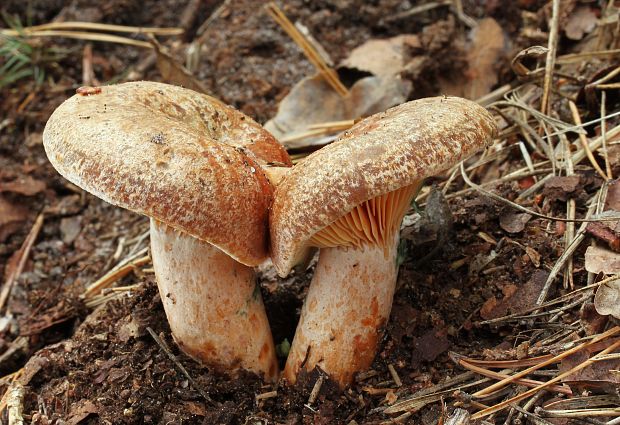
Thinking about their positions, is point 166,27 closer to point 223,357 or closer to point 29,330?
point 29,330

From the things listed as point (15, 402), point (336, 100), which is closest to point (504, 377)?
point (15, 402)

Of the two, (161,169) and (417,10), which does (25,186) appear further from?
(417,10)

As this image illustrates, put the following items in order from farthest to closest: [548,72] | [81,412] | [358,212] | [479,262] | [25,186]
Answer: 1. [25,186]
2. [548,72]
3. [479,262]
4. [81,412]
5. [358,212]

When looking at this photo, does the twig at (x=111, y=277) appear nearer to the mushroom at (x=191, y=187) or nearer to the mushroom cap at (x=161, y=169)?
the mushroom at (x=191, y=187)

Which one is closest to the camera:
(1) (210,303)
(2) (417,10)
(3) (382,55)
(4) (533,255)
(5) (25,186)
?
(1) (210,303)

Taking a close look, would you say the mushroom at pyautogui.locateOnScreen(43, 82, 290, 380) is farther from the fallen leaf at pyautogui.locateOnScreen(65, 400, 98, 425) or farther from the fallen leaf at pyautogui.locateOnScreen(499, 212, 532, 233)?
the fallen leaf at pyautogui.locateOnScreen(499, 212, 532, 233)

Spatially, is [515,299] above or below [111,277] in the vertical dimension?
below

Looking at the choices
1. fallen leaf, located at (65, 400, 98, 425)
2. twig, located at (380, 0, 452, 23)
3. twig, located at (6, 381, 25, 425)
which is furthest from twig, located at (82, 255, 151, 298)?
twig, located at (380, 0, 452, 23)
